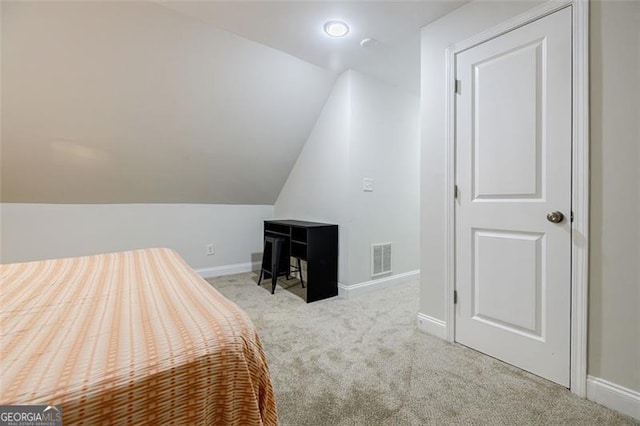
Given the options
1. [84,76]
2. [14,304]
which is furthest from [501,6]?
[84,76]

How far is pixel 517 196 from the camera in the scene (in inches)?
65.9

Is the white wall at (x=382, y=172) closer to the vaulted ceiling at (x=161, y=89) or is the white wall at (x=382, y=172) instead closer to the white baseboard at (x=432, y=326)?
the vaulted ceiling at (x=161, y=89)

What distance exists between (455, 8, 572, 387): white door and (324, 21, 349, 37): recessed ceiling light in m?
0.89

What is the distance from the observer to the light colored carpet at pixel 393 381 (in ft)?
4.16

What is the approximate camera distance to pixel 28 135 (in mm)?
2340

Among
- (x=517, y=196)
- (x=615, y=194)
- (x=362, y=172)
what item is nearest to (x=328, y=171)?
(x=362, y=172)

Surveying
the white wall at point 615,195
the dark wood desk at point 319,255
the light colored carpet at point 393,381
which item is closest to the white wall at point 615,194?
the white wall at point 615,195

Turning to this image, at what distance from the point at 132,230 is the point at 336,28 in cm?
303

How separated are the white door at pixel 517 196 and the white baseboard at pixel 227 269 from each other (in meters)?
2.81

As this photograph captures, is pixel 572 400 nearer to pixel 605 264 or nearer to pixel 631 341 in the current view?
pixel 631 341

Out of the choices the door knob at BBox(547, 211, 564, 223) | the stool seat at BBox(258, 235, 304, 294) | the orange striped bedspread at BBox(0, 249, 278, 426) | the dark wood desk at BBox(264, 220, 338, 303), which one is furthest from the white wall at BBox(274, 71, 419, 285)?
the orange striped bedspread at BBox(0, 249, 278, 426)

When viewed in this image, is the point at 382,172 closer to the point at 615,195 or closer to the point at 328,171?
the point at 328,171

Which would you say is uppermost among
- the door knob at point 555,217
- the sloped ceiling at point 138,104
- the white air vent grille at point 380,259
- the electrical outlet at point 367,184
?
the sloped ceiling at point 138,104

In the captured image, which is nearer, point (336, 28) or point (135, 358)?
point (135, 358)
